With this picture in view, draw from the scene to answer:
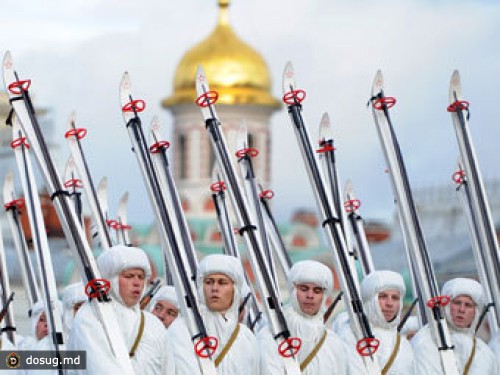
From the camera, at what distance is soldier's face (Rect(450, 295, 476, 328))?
2384 cm

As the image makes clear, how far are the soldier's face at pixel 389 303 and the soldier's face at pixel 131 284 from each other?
4.58 metres

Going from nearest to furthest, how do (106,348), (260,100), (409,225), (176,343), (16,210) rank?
(106,348) → (176,343) → (409,225) → (16,210) → (260,100)

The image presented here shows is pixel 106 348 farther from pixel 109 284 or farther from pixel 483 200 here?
pixel 483 200

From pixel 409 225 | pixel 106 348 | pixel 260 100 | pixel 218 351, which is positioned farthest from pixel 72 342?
pixel 260 100

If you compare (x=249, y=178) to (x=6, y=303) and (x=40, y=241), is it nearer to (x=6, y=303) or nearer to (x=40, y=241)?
(x=6, y=303)

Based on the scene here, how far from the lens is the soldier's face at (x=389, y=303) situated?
81.1 ft

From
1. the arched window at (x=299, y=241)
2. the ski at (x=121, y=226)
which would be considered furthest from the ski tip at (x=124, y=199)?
the arched window at (x=299, y=241)

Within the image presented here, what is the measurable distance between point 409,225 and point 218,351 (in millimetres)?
3139

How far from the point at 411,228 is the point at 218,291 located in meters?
3.12

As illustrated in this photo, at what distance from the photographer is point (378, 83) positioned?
2439 cm

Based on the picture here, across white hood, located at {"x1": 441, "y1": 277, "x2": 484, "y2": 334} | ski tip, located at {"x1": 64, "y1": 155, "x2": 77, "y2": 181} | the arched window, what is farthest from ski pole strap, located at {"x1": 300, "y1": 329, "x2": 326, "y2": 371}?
the arched window

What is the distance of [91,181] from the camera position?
26.3 metres

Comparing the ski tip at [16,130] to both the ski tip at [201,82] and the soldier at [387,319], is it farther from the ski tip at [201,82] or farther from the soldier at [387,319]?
the soldier at [387,319]

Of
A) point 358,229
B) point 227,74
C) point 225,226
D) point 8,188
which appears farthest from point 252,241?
point 227,74
